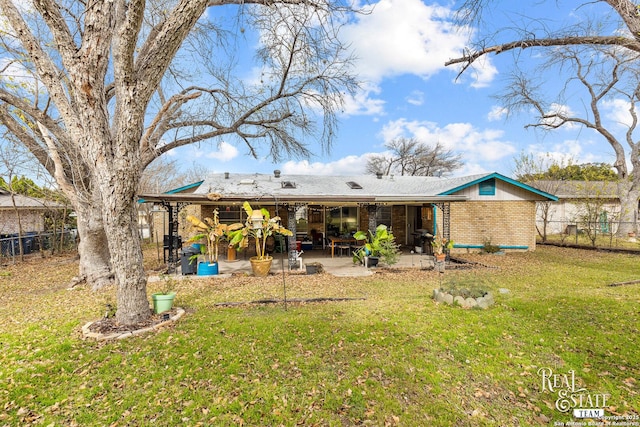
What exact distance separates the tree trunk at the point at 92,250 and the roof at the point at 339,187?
3.02m

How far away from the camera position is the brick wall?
1337cm

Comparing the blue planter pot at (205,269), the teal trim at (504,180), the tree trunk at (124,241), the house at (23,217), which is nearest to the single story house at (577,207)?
the teal trim at (504,180)

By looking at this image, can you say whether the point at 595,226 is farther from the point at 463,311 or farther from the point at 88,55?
the point at 88,55

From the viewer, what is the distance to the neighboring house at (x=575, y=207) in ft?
47.5

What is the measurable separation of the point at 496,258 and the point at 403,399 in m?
10.8

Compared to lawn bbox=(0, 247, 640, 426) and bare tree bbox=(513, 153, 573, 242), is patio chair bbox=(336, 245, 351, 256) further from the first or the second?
bare tree bbox=(513, 153, 573, 242)

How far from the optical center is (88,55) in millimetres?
4395

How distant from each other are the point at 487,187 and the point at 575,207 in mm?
11759

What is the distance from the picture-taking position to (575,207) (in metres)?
19.7

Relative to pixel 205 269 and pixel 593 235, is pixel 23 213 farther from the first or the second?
pixel 593 235

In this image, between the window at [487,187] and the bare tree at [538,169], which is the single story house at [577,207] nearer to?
the bare tree at [538,169]

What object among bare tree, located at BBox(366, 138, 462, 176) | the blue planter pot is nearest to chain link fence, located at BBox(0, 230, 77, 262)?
the blue planter pot

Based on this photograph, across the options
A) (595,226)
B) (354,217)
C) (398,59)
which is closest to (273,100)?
(398,59)

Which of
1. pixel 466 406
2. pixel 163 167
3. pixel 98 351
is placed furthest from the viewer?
pixel 163 167
